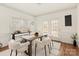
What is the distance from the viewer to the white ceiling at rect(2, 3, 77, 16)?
4.96 feet

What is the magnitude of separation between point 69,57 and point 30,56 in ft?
2.48

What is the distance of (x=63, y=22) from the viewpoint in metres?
1.56

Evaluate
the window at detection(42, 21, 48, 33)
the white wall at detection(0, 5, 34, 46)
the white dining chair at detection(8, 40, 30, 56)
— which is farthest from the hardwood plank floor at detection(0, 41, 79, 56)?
the window at detection(42, 21, 48, 33)

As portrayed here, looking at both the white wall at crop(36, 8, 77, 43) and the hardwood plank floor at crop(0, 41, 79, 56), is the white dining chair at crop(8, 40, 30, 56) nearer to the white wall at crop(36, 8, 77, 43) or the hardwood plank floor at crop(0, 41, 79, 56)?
the hardwood plank floor at crop(0, 41, 79, 56)

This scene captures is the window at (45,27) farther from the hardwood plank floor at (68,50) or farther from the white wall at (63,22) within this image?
the hardwood plank floor at (68,50)

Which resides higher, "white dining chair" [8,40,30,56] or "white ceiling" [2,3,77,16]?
"white ceiling" [2,3,77,16]

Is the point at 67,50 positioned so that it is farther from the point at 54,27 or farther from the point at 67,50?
the point at 54,27

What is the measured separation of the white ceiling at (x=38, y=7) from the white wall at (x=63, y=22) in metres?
0.08

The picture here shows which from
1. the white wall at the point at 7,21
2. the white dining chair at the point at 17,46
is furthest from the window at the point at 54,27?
the white wall at the point at 7,21

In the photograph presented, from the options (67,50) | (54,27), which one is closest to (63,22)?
(54,27)

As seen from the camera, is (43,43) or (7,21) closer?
(7,21)

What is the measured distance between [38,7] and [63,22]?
1.92ft

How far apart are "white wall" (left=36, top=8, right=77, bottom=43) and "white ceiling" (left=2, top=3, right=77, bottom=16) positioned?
84mm

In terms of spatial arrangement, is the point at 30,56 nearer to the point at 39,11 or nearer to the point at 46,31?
the point at 46,31
